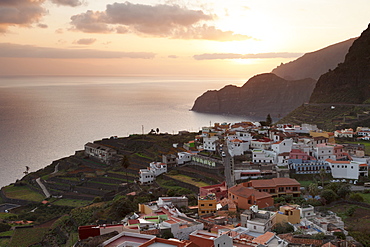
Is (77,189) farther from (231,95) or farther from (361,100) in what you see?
(231,95)

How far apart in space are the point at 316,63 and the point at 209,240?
14610cm

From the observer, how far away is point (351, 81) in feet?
197

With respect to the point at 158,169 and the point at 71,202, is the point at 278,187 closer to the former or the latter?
the point at 158,169

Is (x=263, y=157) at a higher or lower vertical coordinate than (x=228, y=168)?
higher

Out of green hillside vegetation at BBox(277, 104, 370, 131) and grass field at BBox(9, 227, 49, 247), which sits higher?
green hillside vegetation at BBox(277, 104, 370, 131)

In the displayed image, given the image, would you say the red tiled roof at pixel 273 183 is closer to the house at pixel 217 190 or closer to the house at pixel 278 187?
the house at pixel 278 187

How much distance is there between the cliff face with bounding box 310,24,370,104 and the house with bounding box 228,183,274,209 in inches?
1579

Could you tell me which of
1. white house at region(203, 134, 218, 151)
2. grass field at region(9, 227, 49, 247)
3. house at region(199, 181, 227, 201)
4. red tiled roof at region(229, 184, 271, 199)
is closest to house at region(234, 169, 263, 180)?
house at region(199, 181, 227, 201)

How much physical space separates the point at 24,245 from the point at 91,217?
389cm

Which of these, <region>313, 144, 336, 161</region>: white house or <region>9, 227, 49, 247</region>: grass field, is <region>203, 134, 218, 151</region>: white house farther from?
<region>9, 227, 49, 247</region>: grass field

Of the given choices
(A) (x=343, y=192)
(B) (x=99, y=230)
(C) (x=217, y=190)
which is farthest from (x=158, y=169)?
(B) (x=99, y=230)

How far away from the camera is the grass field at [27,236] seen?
2262 centimetres

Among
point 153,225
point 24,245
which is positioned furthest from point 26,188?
point 153,225

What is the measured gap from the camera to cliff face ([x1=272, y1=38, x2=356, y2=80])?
456 ft
